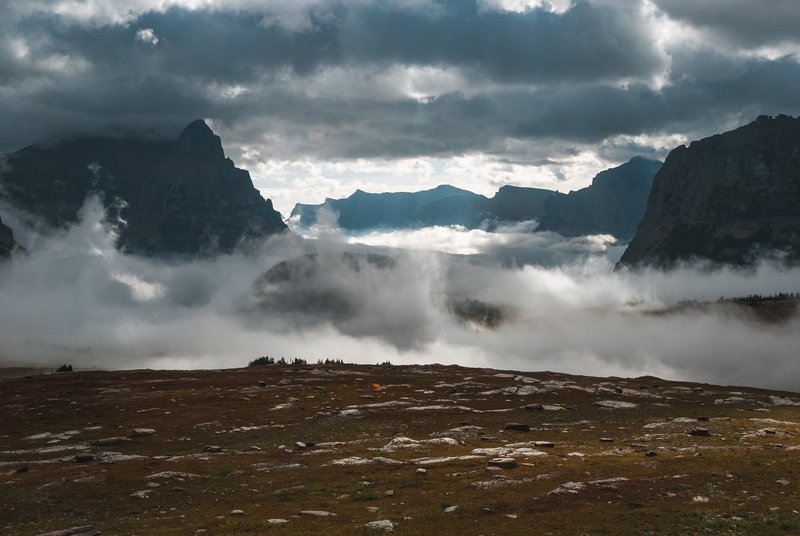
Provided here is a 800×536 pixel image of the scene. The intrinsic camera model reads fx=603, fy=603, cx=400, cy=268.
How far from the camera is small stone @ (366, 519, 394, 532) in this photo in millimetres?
30641

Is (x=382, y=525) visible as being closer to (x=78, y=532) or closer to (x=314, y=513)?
(x=314, y=513)

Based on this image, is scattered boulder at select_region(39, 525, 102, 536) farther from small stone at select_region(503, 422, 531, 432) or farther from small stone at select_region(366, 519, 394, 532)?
small stone at select_region(503, 422, 531, 432)

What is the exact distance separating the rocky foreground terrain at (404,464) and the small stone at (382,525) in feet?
1.01

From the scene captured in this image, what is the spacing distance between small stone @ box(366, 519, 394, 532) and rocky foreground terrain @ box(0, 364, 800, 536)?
1.01 ft

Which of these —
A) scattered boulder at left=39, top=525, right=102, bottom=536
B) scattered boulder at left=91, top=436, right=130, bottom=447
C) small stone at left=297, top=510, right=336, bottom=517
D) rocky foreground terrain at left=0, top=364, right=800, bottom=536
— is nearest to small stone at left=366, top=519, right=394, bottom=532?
rocky foreground terrain at left=0, top=364, right=800, bottom=536

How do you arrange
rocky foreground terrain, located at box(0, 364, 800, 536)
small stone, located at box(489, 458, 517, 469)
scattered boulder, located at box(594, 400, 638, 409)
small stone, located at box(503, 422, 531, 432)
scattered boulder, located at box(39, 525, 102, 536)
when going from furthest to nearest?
scattered boulder, located at box(594, 400, 638, 409) < small stone, located at box(503, 422, 531, 432) < small stone, located at box(489, 458, 517, 469) < rocky foreground terrain, located at box(0, 364, 800, 536) < scattered boulder, located at box(39, 525, 102, 536)

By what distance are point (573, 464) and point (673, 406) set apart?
5650 cm

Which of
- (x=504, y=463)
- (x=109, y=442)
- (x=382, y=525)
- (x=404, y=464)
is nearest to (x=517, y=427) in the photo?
(x=404, y=464)

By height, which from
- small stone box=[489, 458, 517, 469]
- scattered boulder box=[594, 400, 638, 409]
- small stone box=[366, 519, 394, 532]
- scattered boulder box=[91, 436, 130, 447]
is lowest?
scattered boulder box=[594, 400, 638, 409]

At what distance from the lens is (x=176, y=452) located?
6156 centimetres

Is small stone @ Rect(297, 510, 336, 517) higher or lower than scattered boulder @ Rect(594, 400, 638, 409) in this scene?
higher

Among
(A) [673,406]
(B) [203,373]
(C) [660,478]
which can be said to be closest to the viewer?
(C) [660,478]

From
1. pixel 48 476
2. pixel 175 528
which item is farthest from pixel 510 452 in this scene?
pixel 48 476

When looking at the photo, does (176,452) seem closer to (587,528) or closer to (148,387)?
(587,528)
